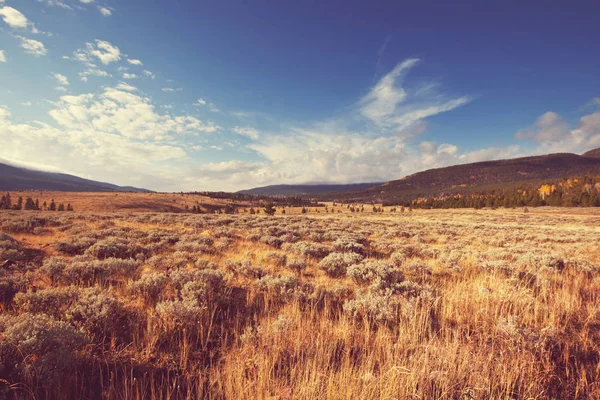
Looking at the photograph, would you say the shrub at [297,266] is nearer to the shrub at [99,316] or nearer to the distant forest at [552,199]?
the shrub at [99,316]

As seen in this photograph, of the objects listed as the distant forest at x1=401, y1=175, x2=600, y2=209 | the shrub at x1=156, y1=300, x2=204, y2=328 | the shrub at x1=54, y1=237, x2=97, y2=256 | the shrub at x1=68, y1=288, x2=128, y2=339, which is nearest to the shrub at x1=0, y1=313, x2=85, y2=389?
the shrub at x1=68, y1=288, x2=128, y2=339

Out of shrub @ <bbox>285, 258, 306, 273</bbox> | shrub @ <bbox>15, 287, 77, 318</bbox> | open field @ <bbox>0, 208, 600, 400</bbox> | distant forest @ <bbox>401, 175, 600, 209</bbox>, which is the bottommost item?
shrub @ <bbox>285, 258, 306, 273</bbox>

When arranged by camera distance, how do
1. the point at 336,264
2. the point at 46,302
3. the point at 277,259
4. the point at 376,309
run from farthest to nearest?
the point at 277,259 < the point at 336,264 < the point at 376,309 < the point at 46,302

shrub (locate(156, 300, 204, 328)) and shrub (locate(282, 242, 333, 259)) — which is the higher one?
shrub (locate(156, 300, 204, 328))

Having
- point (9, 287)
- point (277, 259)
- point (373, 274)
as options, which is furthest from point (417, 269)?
point (9, 287)

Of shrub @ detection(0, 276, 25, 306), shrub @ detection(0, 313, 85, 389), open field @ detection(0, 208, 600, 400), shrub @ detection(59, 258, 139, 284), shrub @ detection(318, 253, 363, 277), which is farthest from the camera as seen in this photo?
shrub @ detection(318, 253, 363, 277)

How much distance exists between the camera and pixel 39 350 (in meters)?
2.74

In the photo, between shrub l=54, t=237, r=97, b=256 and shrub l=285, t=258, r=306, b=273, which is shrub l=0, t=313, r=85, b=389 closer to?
shrub l=285, t=258, r=306, b=273

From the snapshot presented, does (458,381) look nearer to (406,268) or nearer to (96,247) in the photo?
(406,268)

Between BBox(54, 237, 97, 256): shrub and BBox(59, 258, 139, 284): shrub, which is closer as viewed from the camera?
BBox(59, 258, 139, 284): shrub

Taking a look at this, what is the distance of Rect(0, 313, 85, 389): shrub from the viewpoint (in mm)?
2531

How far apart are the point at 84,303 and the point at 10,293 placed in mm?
2499

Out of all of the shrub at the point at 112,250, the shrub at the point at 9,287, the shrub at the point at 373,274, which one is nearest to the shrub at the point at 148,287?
the shrub at the point at 9,287

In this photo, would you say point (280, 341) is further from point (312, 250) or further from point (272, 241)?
point (272, 241)
